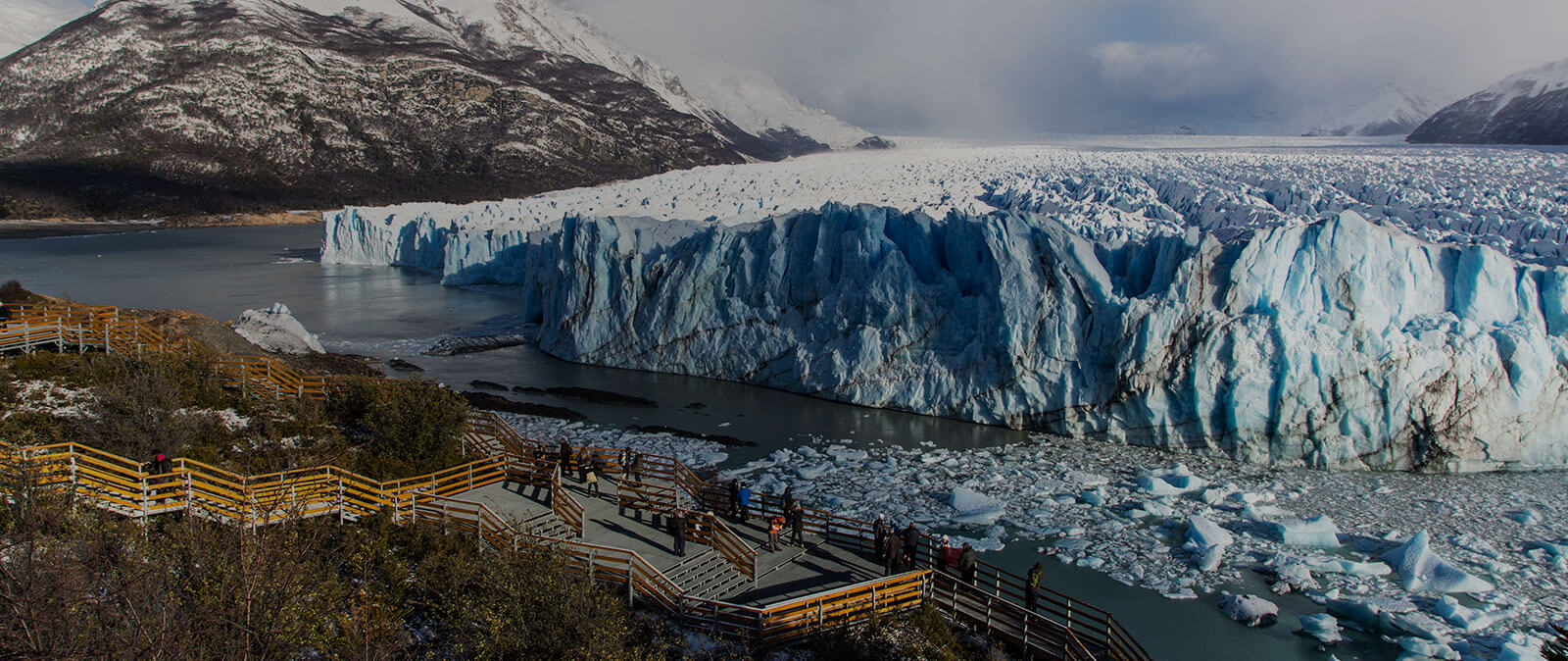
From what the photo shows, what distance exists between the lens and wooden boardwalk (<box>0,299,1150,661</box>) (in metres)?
8.76

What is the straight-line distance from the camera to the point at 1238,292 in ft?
56.8

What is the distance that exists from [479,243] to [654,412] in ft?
82.8

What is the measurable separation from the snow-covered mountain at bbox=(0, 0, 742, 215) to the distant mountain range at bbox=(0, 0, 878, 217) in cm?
19

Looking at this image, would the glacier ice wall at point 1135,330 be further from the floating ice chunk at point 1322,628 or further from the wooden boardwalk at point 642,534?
the wooden boardwalk at point 642,534

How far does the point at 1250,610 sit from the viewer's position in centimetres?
1045

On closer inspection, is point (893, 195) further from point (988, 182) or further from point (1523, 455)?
point (1523, 455)

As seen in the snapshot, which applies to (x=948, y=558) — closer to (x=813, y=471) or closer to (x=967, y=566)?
(x=967, y=566)

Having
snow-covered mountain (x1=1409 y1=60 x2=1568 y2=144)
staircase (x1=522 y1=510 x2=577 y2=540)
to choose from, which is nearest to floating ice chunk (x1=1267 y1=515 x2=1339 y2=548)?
staircase (x1=522 y1=510 x2=577 y2=540)

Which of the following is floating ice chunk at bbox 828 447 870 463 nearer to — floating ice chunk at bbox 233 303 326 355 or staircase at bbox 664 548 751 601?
staircase at bbox 664 548 751 601

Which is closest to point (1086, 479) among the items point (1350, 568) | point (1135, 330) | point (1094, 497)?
point (1094, 497)

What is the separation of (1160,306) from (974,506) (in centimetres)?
662

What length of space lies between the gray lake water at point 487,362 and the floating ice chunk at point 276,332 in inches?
75.1

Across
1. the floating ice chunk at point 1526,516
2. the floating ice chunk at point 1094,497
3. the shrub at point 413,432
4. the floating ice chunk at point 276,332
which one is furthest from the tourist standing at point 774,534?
the floating ice chunk at point 276,332

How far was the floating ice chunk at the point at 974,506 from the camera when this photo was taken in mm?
13289
